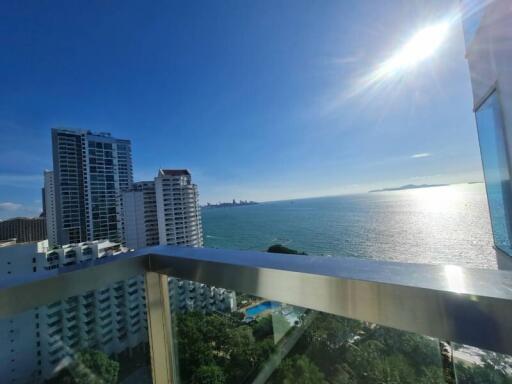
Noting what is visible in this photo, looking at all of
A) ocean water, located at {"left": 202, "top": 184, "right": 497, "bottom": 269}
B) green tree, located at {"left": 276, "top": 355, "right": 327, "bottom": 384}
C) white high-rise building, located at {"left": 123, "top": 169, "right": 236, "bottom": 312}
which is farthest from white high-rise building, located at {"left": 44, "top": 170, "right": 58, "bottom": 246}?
green tree, located at {"left": 276, "top": 355, "right": 327, "bottom": 384}

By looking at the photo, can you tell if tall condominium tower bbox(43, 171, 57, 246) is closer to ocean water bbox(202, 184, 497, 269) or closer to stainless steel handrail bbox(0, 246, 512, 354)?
ocean water bbox(202, 184, 497, 269)

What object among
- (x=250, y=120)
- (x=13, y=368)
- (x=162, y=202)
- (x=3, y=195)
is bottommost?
(x=13, y=368)

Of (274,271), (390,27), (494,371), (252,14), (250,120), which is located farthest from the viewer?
(250,120)

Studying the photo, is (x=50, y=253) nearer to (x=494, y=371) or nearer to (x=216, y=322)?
(x=216, y=322)

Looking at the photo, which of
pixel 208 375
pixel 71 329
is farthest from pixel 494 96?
pixel 71 329

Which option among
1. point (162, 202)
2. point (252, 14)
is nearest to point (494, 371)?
point (252, 14)

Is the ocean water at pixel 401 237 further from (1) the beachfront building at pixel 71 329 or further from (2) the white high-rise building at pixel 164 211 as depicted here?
(1) the beachfront building at pixel 71 329

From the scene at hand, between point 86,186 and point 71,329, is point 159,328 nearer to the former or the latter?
point 71,329
